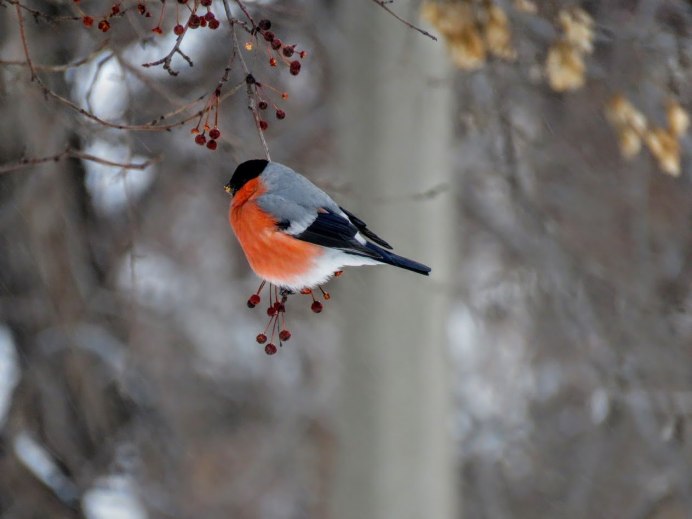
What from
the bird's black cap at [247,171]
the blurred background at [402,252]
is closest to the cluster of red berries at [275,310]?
the bird's black cap at [247,171]

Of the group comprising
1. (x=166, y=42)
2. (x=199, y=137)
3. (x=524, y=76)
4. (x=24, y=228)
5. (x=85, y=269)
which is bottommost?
(x=85, y=269)

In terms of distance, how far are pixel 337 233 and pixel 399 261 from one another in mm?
163

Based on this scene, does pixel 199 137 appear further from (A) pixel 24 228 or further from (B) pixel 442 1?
(A) pixel 24 228

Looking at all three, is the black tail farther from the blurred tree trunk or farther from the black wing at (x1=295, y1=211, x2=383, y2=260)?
the blurred tree trunk

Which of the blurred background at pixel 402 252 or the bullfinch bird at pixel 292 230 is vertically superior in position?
the bullfinch bird at pixel 292 230

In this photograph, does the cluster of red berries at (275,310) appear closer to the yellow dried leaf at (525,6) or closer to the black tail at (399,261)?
the black tail at (399,261)

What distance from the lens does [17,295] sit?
4.47 metres

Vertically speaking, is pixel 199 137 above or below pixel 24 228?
above

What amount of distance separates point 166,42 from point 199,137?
182 cm

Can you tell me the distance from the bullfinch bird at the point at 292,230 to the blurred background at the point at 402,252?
2.15ft

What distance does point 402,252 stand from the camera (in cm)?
436

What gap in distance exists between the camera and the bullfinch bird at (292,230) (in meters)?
1.86

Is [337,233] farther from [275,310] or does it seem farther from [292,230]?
[275,310]

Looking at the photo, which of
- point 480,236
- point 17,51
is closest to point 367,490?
point 17,51
